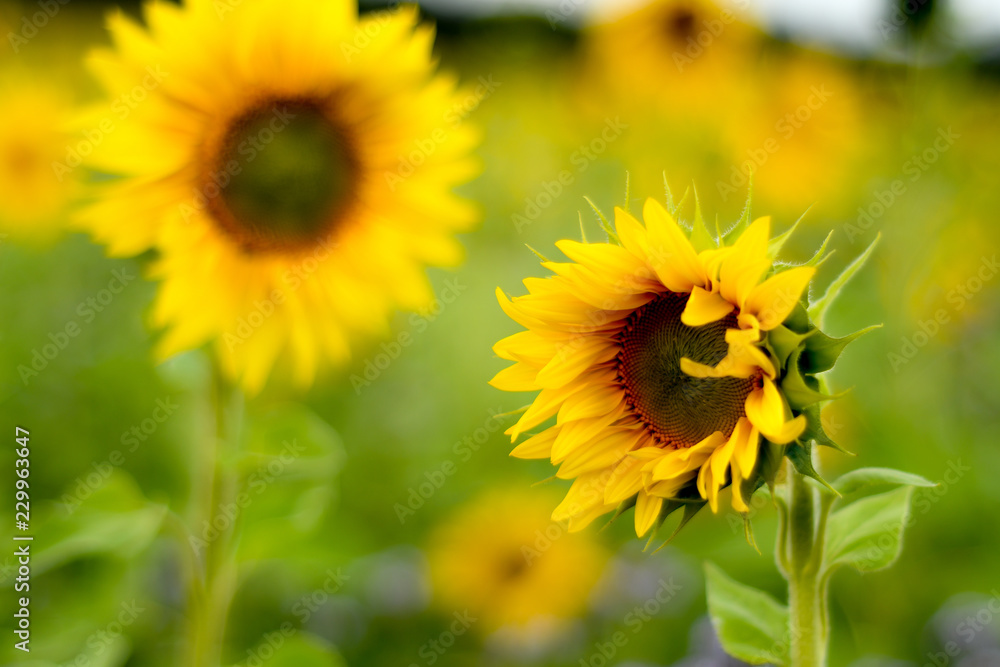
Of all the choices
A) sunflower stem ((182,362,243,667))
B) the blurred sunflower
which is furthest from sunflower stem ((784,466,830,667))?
the blurred sunflower

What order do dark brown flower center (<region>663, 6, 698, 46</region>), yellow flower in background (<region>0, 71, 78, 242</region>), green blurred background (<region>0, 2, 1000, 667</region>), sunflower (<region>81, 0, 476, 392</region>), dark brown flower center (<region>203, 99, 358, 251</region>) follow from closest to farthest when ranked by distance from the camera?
1. sunflower (<region>81, 0, 476, 392</region>)
2. dark brown flower center (<region>203, 99, 358, 251</region>)
3. green blurred background (<region>0, 2, 1000, 667</region>)
4. yellow flower in background (<region>0, 71, 78, 242</region>)
5. dark brown flower center (<region>663, 6, 698, 46</region>)

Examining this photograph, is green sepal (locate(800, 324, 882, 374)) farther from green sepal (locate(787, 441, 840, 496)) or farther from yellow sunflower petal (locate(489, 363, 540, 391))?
yellow sunflower petal (locate(489, 363, 540, 391))

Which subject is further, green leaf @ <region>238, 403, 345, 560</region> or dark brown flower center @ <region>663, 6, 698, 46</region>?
dark brown flower center @ <region>663, 6, 698, 46</region>

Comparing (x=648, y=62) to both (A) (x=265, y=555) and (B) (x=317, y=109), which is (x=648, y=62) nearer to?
(B) (x=317, y=109)

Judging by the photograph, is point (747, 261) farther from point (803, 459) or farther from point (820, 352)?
point (803, 459)

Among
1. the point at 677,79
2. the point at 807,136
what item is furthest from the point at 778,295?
the point at 807,136
